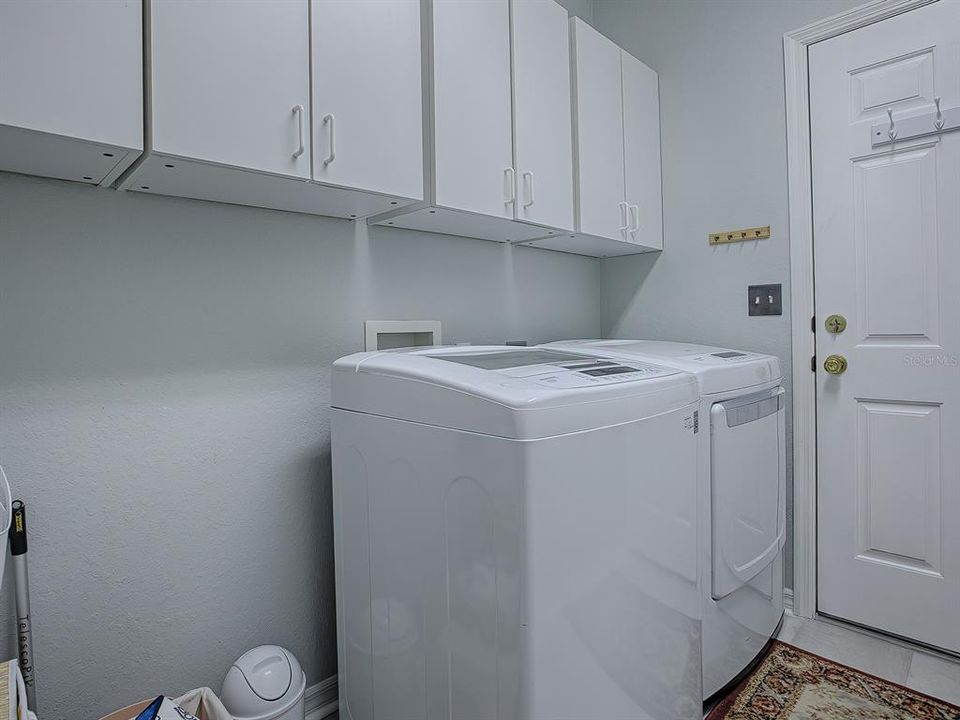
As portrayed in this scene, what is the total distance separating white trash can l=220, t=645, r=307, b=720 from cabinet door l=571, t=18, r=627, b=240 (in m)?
1.61

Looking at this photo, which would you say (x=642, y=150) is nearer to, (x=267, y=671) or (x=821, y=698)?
(x=821, y=698)

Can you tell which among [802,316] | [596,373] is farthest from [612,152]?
[596,373]

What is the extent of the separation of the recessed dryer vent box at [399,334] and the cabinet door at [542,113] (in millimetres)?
482

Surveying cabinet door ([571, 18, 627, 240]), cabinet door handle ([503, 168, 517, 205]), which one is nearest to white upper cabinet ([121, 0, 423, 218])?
cabinet door handle ([503, 168, 517, 205])

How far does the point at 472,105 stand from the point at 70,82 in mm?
971

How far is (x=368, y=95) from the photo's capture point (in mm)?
1354

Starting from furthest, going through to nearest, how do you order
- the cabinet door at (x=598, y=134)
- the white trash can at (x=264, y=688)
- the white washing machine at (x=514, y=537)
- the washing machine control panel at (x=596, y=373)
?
the cabinet door at (x=598, y=134), the white trash can at (x=264, y=688), the washing machine control panel at (x=596, y=373), the white washing machine at (x=514, y=537)

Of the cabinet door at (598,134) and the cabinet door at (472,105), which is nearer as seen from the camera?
the cabinet door at (472,105)

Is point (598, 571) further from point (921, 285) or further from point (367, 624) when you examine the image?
point (921, 285)

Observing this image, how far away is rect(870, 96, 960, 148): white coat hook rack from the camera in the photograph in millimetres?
1773

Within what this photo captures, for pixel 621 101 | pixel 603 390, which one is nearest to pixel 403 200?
pixel 603 390

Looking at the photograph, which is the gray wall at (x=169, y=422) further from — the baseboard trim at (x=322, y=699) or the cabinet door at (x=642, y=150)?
the cabinet door at (x=642, y=150)

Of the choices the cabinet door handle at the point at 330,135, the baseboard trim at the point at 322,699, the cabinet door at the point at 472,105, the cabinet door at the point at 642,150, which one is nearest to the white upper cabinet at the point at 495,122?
the cabinet door at the point at 472,105

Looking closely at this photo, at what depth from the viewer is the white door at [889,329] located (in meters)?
1.82
